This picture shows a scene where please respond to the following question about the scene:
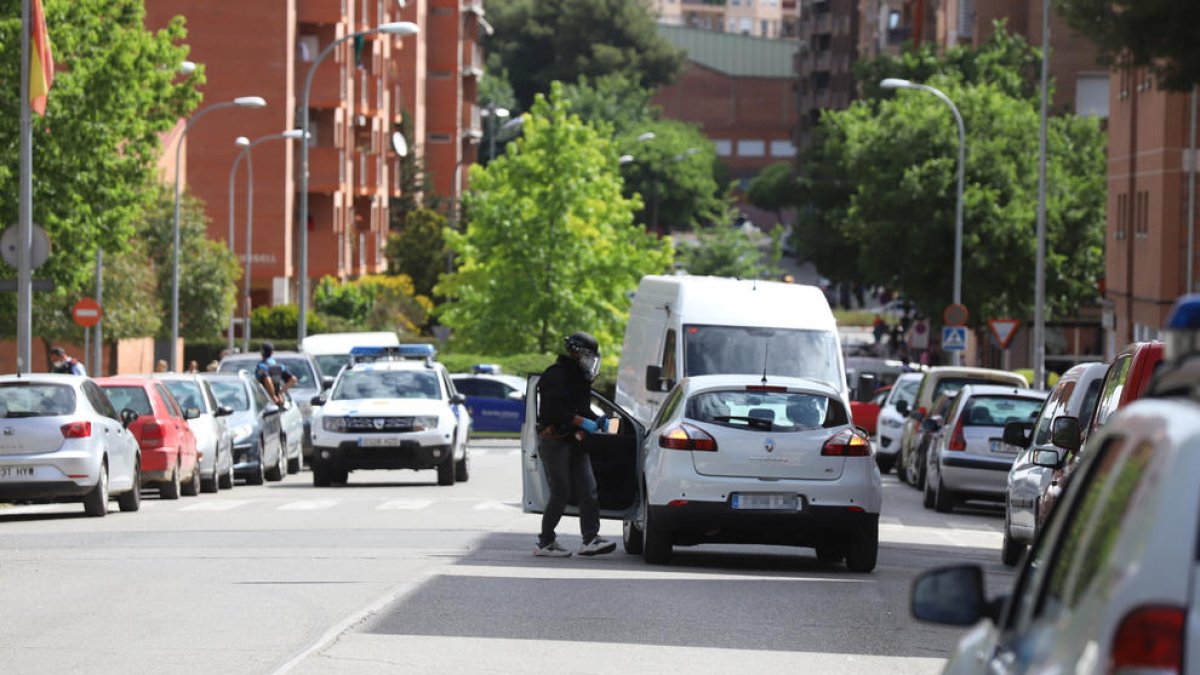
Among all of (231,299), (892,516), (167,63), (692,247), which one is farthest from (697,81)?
(892,516)

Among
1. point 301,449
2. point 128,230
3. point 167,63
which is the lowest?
point 301,449

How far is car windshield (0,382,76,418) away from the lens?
77.6ft

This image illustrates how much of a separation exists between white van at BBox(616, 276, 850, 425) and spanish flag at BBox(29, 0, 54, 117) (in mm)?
10023

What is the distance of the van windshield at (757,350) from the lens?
26.7 metres

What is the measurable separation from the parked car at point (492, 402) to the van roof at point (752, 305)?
28.5m

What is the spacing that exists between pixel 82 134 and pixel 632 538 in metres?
19.8

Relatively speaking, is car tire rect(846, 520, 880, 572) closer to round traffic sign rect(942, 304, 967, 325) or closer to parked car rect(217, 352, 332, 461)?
parked car rect(217, 352, 332, 461)

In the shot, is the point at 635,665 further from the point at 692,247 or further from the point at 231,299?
the point at 692,247

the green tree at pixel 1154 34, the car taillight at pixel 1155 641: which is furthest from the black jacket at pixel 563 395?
the car taillight at pixel 1155 641

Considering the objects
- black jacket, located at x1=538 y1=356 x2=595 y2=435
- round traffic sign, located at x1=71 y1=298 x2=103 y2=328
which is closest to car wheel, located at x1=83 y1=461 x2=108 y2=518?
black jacket, located at x1=538 y1=356 x2=595 y2=435

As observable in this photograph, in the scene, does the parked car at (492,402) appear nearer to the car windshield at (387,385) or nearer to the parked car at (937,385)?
the parked car at (937,385)

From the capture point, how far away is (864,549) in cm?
1791

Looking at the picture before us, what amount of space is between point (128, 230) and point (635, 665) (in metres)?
27.9

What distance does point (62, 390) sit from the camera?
78.5 ft
